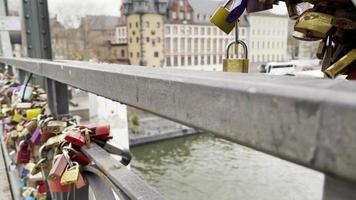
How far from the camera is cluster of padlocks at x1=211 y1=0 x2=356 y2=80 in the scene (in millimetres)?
432

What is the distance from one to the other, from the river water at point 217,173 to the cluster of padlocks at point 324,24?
30.5ft

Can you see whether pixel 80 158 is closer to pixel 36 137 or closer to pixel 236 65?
pixel 236 65

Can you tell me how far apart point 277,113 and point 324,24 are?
252 mm

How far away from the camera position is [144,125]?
19141mm

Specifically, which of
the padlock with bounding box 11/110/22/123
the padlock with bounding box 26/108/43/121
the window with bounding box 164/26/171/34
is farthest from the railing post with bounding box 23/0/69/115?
the window with bounding box 164/26/171/34

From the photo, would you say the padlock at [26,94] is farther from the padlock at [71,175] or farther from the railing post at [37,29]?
the padlock at [71,175]

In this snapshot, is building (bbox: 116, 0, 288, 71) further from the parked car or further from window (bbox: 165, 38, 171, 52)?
the parked car

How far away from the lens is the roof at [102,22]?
A: 103 feet

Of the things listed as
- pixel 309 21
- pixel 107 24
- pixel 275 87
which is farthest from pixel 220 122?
pixel 107 24

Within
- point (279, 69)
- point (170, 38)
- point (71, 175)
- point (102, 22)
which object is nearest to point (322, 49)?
point (71, 175)

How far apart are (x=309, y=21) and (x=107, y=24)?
117 ft

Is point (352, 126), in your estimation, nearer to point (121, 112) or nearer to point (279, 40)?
point (121, 112)

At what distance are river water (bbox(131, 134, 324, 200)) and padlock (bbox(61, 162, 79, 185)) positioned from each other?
29.6 ft

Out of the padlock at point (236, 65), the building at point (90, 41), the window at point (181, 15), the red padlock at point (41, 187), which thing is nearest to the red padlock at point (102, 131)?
the padlock at point (236, 65)
